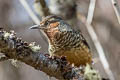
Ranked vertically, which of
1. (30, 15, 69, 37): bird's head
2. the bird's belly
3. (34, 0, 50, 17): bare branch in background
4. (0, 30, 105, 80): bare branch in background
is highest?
(34, 0, 50, 17): bare branch in background

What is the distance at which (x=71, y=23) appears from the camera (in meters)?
3.53

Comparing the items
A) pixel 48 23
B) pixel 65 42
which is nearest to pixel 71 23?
pixel 48 23

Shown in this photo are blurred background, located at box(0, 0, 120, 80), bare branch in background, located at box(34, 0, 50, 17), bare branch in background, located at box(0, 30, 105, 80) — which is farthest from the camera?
A: blurred background, located at box(0, 0, 120, 80)

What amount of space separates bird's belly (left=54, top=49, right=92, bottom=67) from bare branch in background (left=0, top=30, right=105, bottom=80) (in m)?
0.48

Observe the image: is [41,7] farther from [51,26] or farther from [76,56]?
[76,56]

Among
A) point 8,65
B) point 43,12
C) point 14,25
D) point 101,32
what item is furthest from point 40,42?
point 43,12

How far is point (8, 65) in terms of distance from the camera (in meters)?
4.93

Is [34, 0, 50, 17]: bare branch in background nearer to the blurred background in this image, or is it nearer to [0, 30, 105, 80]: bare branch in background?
the blurred background

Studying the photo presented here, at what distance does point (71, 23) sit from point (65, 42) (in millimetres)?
Result: 880

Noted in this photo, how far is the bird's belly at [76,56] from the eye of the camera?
2590 mm

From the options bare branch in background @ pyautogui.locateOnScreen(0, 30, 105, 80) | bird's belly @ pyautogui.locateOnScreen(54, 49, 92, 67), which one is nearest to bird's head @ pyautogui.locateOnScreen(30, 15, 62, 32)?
bird's belly @ pyautogui.locateOnScreen(54, 49, 92, 67)

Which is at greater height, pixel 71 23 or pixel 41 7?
pixel 71 23

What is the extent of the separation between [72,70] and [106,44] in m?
2.56

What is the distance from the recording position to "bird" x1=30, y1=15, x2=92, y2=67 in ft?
8.59
